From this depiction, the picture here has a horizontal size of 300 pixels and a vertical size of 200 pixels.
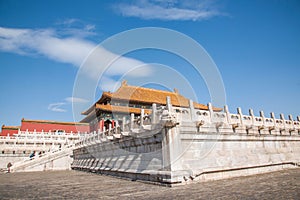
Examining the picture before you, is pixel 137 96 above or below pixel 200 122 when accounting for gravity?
above

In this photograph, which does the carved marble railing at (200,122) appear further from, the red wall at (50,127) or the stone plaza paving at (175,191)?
the red wall at (50,127)

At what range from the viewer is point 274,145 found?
14.3 m

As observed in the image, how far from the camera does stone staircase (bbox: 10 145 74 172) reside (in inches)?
800

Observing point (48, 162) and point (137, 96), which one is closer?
point (48, 162)

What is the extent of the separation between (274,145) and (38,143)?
24692 mm

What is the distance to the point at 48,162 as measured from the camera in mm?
21500

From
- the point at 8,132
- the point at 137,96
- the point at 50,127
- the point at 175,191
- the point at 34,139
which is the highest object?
the point at 137,96

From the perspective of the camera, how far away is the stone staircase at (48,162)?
2033 centimetres

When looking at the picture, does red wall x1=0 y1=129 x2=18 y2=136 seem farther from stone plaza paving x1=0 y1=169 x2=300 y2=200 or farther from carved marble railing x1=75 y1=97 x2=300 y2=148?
stone plaza paving x1=0 y1=169 x2=300 y2=200

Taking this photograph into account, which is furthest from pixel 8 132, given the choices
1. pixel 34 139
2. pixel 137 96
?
pixel 137 96

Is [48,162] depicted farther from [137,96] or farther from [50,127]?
[137,96]

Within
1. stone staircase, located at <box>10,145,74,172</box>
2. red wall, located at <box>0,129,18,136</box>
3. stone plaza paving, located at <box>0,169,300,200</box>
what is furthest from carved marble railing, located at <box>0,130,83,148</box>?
stone plaza paving, located at <box>0,169,300,200</box>

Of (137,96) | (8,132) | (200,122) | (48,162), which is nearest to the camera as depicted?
(200,122)

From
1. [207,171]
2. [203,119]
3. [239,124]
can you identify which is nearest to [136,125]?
[203,119]
